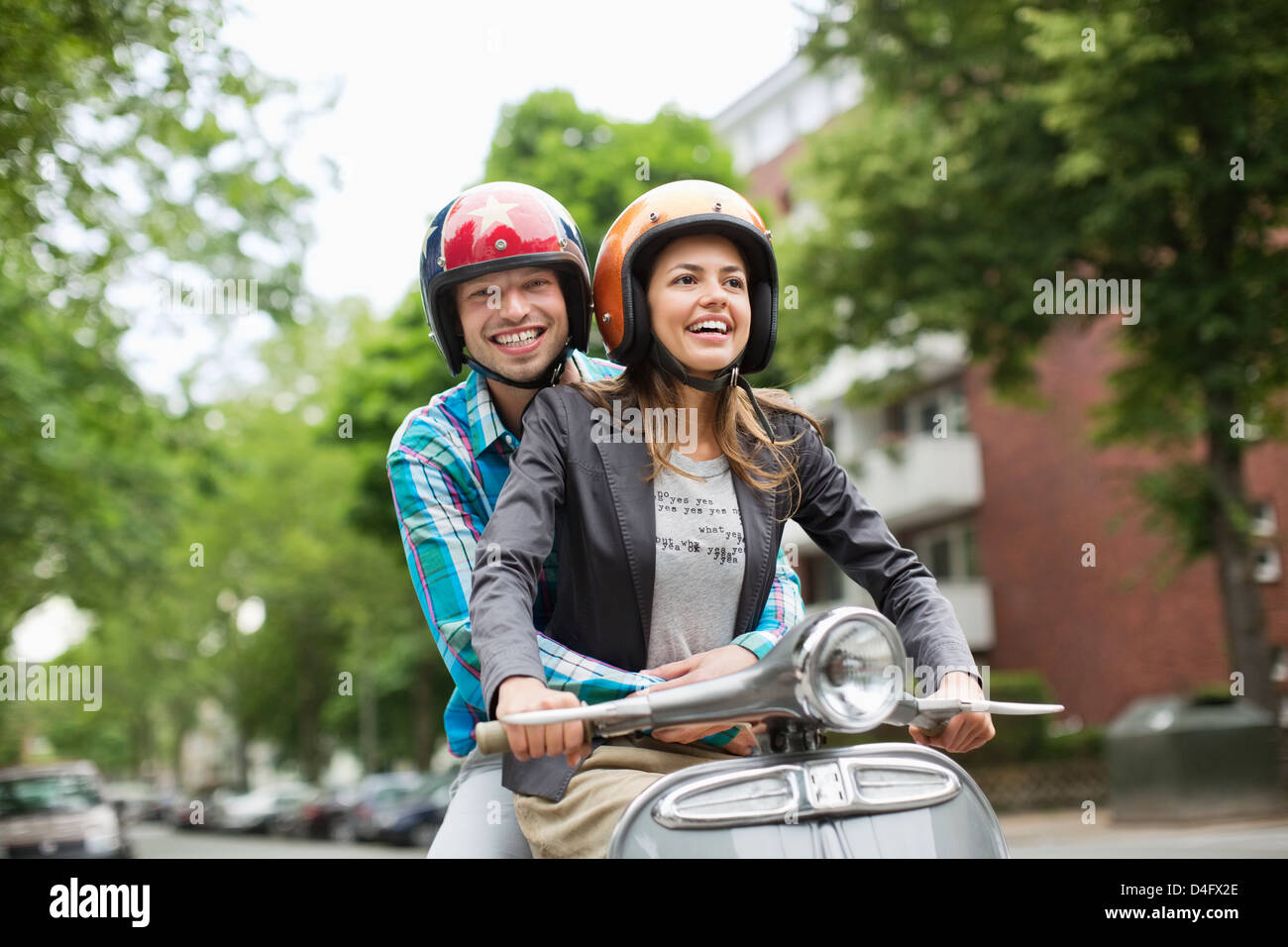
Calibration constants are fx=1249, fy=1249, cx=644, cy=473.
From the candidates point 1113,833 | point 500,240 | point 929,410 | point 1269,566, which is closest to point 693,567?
point 500,240

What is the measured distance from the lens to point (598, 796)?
213 cm

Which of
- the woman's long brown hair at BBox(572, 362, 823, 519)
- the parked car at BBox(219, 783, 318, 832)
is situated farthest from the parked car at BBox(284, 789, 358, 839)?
the woman's long brown hair at BBox(572, 362, 823, 519)

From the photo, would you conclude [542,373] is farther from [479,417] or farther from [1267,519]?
[1267,519]

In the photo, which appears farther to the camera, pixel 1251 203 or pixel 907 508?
pixel 907 508

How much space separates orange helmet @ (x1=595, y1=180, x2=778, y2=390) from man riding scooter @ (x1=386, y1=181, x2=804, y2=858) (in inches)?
9.0

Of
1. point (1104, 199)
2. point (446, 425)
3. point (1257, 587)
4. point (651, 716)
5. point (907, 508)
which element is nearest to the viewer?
point (651, 716)

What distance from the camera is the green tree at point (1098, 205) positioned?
13305 millimetres

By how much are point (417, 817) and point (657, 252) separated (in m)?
24.5

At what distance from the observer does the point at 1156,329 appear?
14.7 meters

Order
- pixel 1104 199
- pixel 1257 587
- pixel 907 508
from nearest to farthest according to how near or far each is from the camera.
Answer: pixel 1104 199
pixel 1257 587
pixel 907 508
